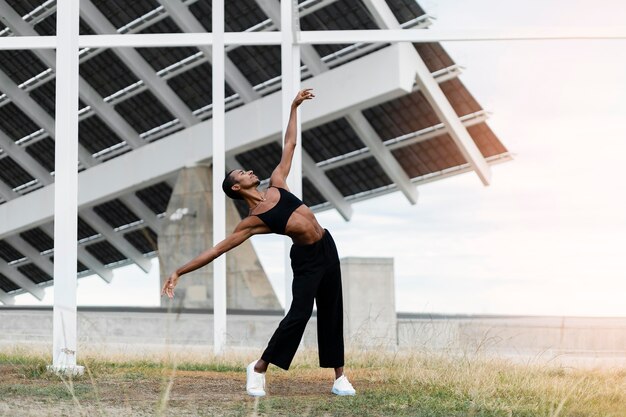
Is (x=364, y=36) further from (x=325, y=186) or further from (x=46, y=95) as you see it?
(x=46, y=95)

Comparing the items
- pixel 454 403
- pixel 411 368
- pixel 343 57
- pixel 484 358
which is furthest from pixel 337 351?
pixel 343 57

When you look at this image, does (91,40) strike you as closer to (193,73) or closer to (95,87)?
(193,73)

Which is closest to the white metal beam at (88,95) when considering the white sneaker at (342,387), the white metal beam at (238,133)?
the white metal beam at (238,133)

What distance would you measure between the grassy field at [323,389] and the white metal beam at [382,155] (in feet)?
44.2

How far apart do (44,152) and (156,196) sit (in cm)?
376

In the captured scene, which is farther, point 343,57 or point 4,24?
point 4,24

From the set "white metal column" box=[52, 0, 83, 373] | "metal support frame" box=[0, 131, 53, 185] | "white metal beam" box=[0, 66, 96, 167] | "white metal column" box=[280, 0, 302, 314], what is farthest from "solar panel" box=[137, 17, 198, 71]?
"white metal column" box=[52, 0, 83, 373]

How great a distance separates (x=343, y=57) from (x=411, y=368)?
13446mm

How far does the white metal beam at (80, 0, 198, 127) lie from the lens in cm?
2311

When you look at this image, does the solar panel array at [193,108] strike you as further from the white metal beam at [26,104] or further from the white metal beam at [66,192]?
the white metal beam at [66,192]

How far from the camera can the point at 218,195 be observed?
11617mm

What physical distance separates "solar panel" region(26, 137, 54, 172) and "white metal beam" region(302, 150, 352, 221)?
26.4 feet

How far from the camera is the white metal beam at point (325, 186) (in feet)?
85.1

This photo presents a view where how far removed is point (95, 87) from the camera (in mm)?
25156
